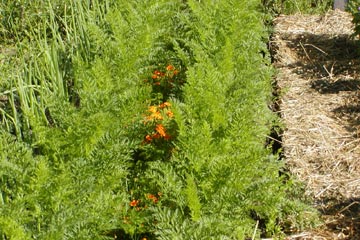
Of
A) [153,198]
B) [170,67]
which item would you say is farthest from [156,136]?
[170,67]

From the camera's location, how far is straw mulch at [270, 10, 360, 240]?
397 centimetres

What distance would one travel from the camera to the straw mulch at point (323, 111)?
3.97 metres

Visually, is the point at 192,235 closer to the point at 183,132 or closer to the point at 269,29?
the point at 183,132

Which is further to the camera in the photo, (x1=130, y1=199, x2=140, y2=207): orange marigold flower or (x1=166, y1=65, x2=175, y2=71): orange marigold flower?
(x1=166, y1=65, x2=175, y2=71): orange marigold flower

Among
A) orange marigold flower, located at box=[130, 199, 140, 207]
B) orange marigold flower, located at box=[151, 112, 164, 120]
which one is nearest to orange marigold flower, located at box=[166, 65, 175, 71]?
orange marigold flower, located at box=[151, 112, 164, 120]

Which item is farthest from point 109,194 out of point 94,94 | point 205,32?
point 205,32

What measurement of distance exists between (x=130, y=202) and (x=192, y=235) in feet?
1.93

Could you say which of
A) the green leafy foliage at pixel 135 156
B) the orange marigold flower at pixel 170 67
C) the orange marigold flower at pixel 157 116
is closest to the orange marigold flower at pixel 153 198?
the green leafy foliage at pixel 135 156

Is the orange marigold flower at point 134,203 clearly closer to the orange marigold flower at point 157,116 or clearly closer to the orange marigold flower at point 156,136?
the orange marigold flower at point 156,136

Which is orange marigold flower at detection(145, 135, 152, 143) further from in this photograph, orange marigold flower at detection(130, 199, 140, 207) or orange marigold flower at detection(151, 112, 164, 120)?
orange marigold flower at detection(130, 199, 140, 207)

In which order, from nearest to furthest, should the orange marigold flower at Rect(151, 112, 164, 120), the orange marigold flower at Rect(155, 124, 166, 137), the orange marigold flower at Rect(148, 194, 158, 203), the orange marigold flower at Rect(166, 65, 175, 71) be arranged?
the orange marigold flower at Rect(148, 194, 158, 203), the orange marigold flower at Rect(155, 124, 166, 137), the orange marigold flower at Rect(151, 112, 164, 120), the orange marigold flower at Rect(166, 65, 175, 71)

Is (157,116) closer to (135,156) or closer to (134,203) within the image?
(135,156)

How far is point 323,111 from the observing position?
508 cm

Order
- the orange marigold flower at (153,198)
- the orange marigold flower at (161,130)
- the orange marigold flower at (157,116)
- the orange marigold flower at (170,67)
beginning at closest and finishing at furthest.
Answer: the orange marigold flower at (153,198)
the orange marigold flower at (161,130)
the orange marigold flower at (157,116)
the orange marigold flower at (170,67)
